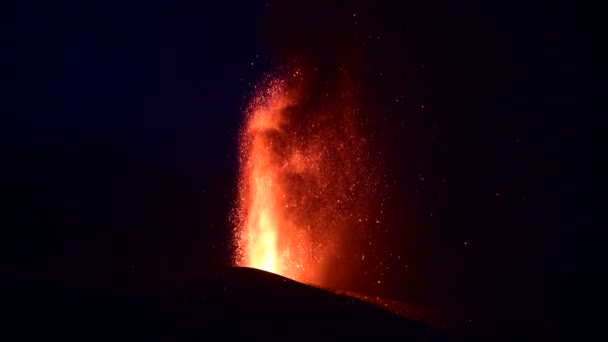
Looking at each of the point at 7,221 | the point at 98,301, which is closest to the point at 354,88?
the point at 98,301

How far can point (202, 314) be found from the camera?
760 centimetres

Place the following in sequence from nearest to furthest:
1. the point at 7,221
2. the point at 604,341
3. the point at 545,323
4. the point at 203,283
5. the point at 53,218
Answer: the point at 203,283 → the point at 604,341 → the point at 545,323 → the point at 7,221 → the point at 53,218

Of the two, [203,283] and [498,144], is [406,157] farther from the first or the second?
[203,283]

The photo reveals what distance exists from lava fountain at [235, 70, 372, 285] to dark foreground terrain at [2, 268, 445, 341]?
8.24 meters

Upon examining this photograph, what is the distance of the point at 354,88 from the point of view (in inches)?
698

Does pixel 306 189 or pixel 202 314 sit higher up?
pixel 306 189

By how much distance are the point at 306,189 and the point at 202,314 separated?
34.2ft

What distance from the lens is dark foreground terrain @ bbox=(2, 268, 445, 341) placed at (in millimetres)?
6906

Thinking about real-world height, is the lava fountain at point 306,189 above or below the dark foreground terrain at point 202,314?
above

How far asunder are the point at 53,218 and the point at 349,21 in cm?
2738

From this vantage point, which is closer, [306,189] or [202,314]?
[202,314]

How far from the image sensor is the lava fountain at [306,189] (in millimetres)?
17219

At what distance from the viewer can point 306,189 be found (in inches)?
701

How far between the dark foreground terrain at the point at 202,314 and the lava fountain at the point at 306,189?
824 centimetres
